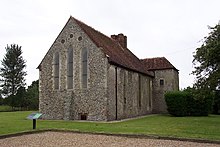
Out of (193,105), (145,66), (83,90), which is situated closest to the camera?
(83,90)

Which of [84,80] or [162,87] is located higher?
[84,80]

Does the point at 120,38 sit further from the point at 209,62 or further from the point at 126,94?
the point at 209,62

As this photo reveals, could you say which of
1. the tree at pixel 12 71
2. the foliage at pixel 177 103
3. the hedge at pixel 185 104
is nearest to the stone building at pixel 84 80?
the foliage at pixel 177 103

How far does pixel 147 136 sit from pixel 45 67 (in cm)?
1802

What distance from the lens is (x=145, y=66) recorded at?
37.9m

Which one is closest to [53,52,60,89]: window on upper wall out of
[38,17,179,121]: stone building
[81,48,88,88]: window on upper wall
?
[38,17,179,121]: stone building

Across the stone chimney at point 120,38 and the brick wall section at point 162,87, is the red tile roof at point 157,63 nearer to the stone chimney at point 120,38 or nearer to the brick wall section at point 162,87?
A: the brick wall section at point 162,87

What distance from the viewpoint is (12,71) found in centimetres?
5997

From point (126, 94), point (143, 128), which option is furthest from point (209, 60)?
point (126, 94)

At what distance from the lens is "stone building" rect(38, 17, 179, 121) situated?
955 inches

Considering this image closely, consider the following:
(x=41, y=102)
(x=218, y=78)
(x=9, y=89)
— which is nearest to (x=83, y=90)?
(x=41, y=102)

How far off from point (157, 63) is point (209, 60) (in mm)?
19648

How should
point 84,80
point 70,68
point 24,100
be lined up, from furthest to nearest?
1. point 24,100
2. point 70,68
3. point 84,80

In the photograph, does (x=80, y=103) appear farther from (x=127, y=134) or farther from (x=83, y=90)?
(x=127, y=134)
